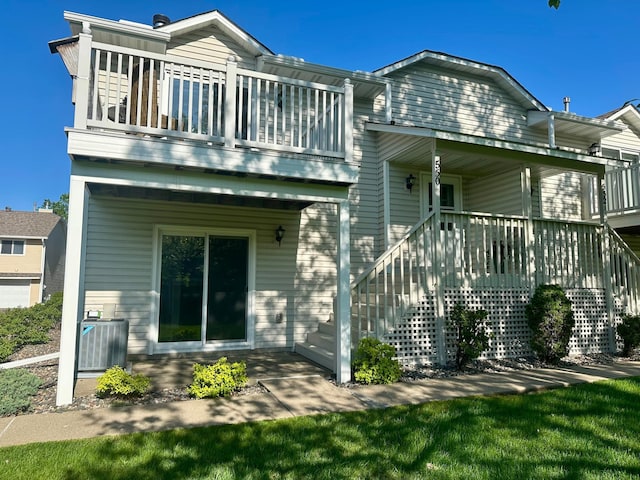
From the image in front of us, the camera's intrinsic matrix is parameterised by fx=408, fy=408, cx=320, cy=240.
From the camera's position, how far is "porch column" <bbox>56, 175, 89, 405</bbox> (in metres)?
4.56

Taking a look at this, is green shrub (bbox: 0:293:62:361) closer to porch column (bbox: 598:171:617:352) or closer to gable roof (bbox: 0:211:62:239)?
porch column (bbox: 598:171:617:352)

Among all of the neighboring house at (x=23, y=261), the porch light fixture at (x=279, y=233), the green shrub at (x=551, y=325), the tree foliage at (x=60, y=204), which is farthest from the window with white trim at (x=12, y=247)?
the tree foliage at (x=60, y=204)

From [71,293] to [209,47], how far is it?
19.0 ft

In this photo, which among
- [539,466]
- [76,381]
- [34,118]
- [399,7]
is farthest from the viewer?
[34,118]

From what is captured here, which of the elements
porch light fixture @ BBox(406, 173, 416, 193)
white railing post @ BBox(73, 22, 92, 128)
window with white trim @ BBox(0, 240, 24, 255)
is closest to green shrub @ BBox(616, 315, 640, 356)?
porch light fixture @ BBox(406, 173, 416, 193)

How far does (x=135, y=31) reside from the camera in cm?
672

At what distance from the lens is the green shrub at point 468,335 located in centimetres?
633

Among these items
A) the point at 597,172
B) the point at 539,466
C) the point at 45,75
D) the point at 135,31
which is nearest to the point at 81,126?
the point at 135,31

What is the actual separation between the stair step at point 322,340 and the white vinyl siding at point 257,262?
0.31 m

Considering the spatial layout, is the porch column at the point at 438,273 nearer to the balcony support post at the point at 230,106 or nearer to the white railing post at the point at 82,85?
the balcony support post at the point at 230,106

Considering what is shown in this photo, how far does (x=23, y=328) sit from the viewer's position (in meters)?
9.02

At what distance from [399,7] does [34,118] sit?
1914 inches

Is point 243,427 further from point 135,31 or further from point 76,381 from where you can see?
point 135,31

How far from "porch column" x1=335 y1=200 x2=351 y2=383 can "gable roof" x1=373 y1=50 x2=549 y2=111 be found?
15.6 ft
